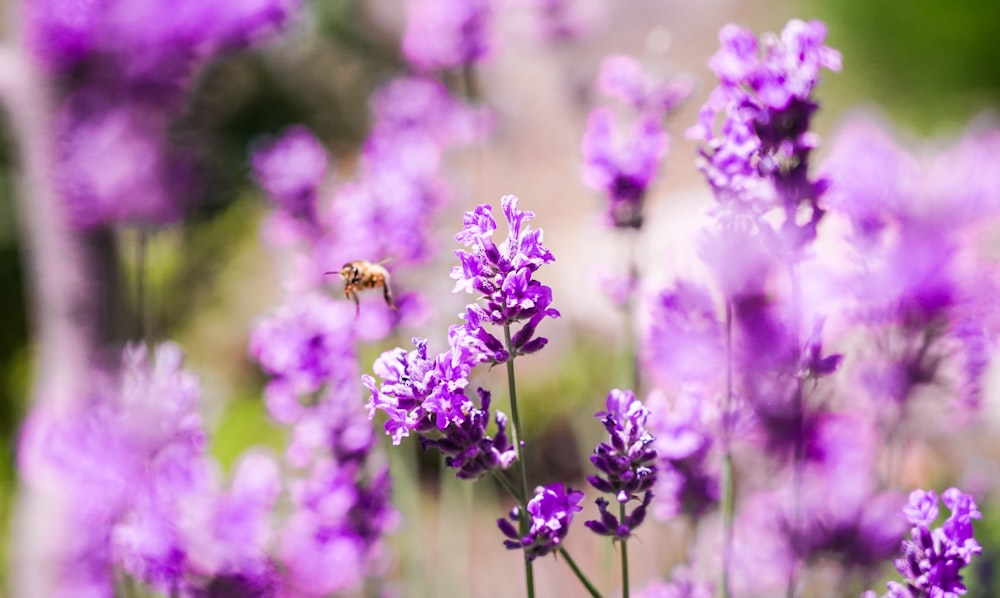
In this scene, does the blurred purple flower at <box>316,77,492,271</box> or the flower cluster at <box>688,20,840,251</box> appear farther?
the blurred purple flower at <box>316,77,492,271</box>

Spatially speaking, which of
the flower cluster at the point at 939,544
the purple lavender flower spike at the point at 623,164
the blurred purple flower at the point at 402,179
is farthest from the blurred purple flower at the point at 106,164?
the flower cluster at the point at 939,544

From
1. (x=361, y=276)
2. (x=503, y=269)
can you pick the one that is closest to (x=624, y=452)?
(x=503, y=269)

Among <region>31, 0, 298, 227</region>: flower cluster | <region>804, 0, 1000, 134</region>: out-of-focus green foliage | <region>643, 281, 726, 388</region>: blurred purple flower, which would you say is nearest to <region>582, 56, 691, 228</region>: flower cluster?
<region>643, 281, 726, 388</region>: blurred purple flower

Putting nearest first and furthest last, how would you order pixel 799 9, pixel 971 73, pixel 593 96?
1. pixel 593 96
2. pixel 971 73
3. pixel 799 9

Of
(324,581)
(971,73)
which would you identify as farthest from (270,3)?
(971,73)

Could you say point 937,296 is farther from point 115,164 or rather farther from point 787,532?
point 115,164

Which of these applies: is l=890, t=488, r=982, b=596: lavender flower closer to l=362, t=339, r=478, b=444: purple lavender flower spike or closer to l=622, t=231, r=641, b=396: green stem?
l=362, t=339, r=478, b=444: purple lavender flower spike

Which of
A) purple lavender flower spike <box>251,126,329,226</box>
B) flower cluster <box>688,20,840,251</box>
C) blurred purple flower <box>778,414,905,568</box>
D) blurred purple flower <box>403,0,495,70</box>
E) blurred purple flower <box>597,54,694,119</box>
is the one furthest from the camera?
blurred purple flower <box>403,0,495,70</box>
